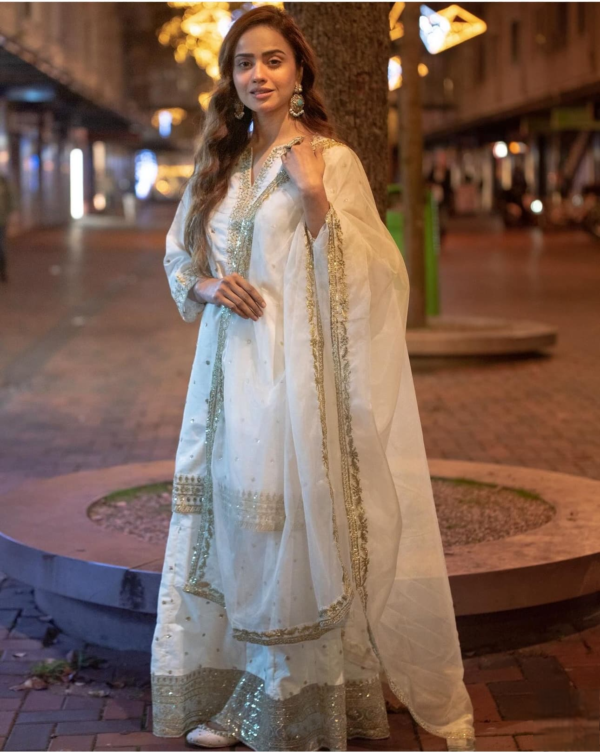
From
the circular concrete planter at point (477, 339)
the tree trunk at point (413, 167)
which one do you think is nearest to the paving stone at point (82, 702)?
the circular concrete planter at point (477, 339)

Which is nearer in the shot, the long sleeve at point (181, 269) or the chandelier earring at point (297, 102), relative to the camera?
the chandelier earring at point (297, 102)

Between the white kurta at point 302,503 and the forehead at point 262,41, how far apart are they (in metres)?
0.26

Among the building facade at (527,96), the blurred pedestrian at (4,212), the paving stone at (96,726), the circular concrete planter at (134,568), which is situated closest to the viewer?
the paving stone at (96,726)

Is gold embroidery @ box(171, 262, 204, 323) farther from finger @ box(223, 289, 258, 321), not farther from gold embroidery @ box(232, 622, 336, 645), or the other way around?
gold embroidery @ box(232, 622, 336, 645)

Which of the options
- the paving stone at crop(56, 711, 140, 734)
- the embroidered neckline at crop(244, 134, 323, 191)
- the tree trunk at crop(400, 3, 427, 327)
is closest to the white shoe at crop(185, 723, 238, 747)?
the paving stone at crop(56, 711, 140, 734)

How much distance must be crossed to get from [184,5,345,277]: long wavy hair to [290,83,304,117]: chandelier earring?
39 mm

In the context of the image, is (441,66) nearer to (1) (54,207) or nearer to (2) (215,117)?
(1) (54,207)

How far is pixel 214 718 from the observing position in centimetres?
327

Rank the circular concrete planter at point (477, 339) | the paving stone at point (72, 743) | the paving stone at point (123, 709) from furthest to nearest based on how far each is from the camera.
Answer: the circular concrete planter at point (477, 339) → the paving stone at point (123, 709) → the paving stone at point (72, 743)

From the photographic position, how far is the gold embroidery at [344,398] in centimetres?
304

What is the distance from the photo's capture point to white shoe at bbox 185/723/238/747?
10.6ft

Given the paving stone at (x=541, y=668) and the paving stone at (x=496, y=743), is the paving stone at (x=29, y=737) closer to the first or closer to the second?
the paving stone at (x=496, y=743)

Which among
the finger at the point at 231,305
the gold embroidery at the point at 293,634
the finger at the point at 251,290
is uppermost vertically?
the finger at the point at 251,290

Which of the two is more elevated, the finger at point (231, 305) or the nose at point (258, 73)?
the nose at point (258, 73)
